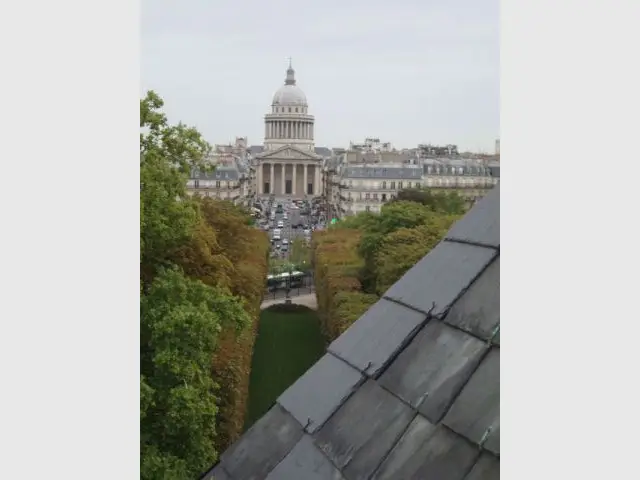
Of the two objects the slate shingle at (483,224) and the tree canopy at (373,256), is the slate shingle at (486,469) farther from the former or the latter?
the tree canopy at (373,256)

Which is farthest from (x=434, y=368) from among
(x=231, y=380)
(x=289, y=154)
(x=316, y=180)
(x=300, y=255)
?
(x=289, y=154)

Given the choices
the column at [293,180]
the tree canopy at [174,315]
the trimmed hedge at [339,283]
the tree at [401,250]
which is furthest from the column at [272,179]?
the tree canopy at [174,315]

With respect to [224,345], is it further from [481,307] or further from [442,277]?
[481,307]

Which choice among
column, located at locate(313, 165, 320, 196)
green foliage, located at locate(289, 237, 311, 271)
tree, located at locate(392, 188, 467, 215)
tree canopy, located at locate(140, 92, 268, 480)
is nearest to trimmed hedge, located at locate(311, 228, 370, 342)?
tree, located at locate(392, 188, 467, 215)
